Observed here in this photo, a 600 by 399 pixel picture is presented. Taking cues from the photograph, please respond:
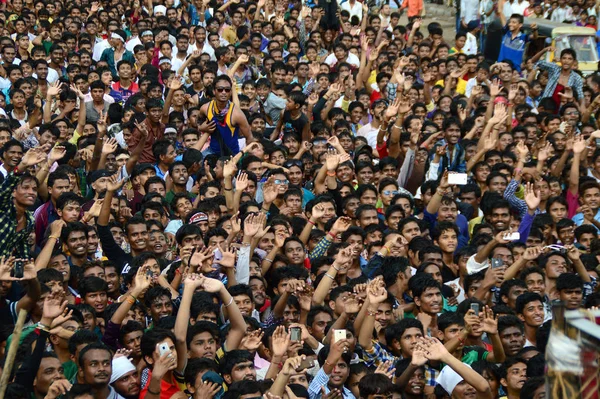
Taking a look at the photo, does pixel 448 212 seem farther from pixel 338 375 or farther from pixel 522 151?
pixel 338 375

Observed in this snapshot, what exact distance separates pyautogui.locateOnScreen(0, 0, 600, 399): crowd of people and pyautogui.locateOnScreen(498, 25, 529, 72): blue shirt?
1.10 ft

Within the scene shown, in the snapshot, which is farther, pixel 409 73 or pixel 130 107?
pixel 409 73

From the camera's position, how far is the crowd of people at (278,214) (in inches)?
263

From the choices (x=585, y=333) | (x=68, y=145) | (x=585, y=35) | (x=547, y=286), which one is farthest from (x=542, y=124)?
(x=585, y=333)

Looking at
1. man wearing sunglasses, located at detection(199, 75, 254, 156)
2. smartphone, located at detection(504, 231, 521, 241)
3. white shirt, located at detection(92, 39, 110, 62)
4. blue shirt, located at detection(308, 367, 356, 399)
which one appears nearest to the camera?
blue shirt, located at detection(308, 367, 356, 399)

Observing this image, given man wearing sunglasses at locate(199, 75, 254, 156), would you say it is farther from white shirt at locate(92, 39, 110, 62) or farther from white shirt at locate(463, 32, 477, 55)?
white shirt at locate(463, 32, 477, 55)

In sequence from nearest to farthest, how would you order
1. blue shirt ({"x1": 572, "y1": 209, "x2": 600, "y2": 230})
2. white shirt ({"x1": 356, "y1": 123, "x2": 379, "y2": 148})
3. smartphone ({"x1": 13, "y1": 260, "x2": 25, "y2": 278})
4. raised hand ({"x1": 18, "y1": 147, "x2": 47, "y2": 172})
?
smartphone ({"x1": 13, "y1": 260, "x2": 25, "y2": 278}) < raised hand ({"x1": 18, "y1": 147, "x2": 47, "y2": 172}) < blue shirt ({"x1": 572, "y1": 209, "x2": 600, "y2": 230}) < white shirt ({"x1": 356, "y1": 123, "x2": 379, "y2": 148})

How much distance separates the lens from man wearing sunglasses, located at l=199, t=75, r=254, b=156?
1084cm

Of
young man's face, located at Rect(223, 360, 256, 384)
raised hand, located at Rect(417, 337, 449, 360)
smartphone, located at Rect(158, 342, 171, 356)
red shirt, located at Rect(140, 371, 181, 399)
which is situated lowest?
red shirt, located at Rect(140, 371, 181, 399)

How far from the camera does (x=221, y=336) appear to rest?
7238 mm

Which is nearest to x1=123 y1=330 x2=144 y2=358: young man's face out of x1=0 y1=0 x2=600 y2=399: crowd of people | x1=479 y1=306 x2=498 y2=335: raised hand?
x1=0 y1=0 x2=600 y2=399: crowd of people

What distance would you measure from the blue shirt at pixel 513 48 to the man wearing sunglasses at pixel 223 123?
679 centimetres

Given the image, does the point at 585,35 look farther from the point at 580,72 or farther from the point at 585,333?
the point at 585,333

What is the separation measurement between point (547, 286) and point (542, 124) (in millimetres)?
4654
